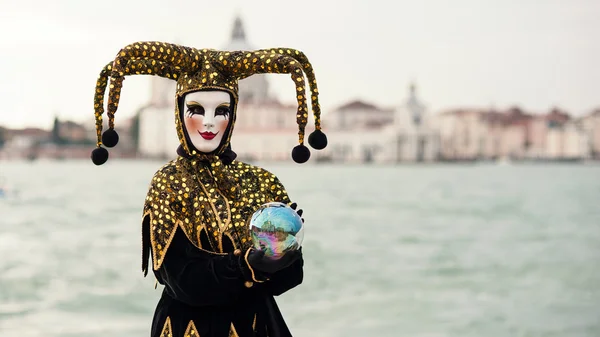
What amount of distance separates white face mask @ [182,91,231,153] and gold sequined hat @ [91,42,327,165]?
0.02 meters

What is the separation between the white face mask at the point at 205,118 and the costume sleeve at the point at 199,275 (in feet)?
0.65

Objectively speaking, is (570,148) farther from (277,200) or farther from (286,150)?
(277,200)

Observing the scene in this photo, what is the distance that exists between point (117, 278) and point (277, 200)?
792cm

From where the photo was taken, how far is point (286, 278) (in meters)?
2.01

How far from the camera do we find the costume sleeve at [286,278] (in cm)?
200

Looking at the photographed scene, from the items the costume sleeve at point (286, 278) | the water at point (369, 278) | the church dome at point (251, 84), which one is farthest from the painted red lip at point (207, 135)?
the church dome at point (251, 84)

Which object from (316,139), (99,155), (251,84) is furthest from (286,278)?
(251,84)

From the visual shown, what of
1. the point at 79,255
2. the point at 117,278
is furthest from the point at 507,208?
the point at 117,278

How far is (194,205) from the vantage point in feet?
6.60

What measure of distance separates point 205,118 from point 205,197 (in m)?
0.16

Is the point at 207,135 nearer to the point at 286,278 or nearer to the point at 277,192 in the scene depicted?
the point at 277,192

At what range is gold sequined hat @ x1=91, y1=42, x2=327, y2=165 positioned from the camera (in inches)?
79.0

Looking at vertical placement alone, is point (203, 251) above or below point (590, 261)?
above

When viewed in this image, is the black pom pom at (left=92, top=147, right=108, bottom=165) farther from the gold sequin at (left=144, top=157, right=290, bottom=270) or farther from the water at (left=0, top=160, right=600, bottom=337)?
the water at (left=0, top=160, right=600, bottom=337)
